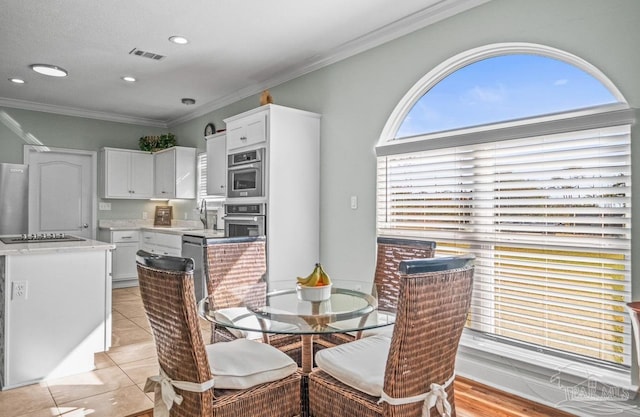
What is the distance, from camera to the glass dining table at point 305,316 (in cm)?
166

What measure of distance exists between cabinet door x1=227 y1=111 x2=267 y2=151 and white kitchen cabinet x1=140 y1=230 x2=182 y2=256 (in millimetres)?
1592

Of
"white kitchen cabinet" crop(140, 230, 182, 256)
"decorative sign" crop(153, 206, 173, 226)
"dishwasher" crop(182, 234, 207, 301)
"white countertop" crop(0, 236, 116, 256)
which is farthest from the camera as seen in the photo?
"decorative sign" crop(153, 206, 173, 226)

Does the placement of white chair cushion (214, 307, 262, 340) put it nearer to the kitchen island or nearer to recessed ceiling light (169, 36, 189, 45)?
the kitchen island

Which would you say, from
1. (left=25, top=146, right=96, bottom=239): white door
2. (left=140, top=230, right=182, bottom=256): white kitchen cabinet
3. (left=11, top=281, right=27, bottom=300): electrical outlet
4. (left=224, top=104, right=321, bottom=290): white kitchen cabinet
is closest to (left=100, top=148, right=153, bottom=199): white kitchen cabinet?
(left=25, top=146, right=96, bottom=239): white door

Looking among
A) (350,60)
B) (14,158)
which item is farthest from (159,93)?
(350,60)

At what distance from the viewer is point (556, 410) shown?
2357 millimetres

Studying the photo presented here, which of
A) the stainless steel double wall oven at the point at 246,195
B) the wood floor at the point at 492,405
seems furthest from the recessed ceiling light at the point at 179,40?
the wood floor at the point at 492,405

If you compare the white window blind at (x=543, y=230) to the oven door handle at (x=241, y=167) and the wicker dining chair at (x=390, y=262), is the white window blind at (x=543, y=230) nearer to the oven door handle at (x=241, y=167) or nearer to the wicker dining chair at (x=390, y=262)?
the wicker dining chair at (x=390, y=262)

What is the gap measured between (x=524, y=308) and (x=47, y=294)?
3.16 meters

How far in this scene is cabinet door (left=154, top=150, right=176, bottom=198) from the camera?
19.6 ft

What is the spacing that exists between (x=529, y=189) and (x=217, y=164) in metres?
3.44

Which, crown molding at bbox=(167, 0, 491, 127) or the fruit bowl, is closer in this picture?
the fruit bowl

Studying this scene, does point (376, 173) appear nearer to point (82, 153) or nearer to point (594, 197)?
point (594, 197)

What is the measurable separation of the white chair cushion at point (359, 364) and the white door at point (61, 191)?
554 cm
